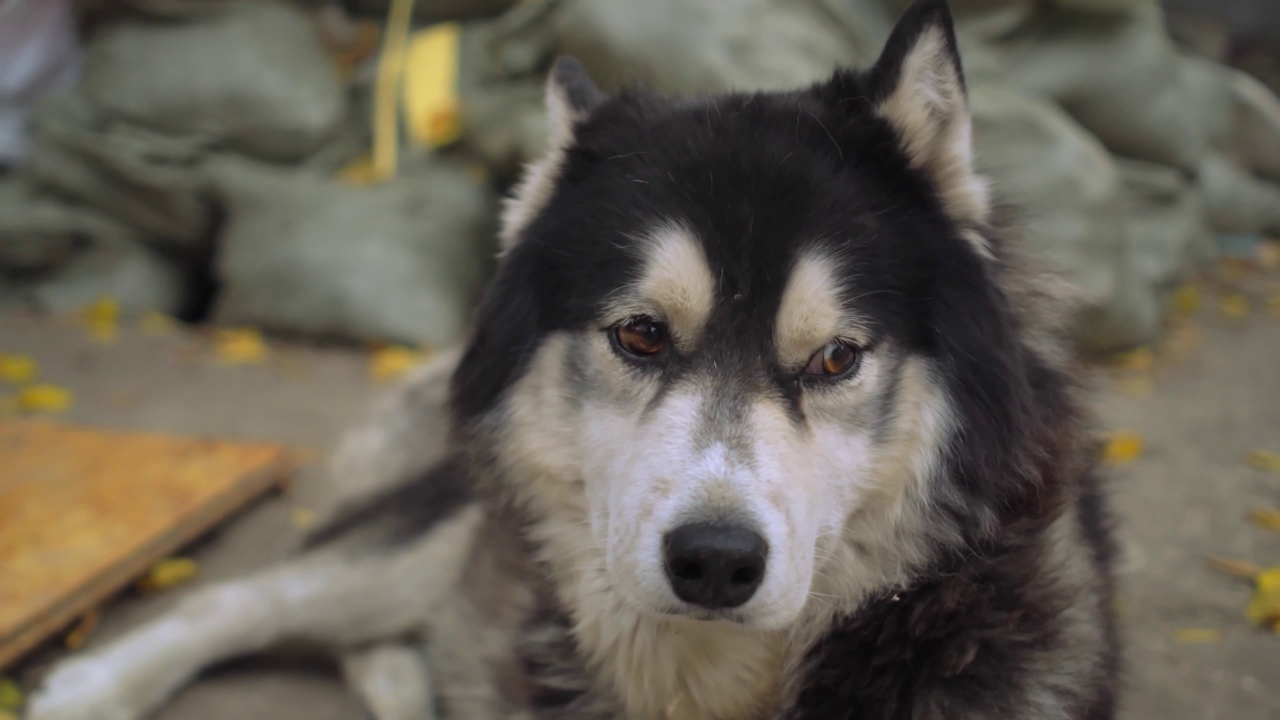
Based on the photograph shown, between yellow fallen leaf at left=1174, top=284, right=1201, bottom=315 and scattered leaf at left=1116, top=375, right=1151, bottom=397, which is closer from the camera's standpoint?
scattered leaf at left=1116, top=375, right=1151, bottom=397

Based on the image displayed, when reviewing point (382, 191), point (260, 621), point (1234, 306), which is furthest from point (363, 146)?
point (1234, 306)

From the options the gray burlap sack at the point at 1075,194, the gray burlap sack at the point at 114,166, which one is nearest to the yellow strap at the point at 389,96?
the gray burlap sack at the point at 114,166

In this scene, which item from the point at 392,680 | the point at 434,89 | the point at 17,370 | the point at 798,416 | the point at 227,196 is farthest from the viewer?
the point at 434,89

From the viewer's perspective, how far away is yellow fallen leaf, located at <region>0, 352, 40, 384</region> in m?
4.49

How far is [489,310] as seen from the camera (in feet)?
6.84

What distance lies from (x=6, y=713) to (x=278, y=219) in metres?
3.21

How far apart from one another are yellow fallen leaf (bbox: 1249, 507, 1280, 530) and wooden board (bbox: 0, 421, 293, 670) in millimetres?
3513

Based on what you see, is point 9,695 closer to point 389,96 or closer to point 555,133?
point 555,133

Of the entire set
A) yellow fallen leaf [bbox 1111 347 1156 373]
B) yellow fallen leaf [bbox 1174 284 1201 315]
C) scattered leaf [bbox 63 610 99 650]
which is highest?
scattered leaf [bbox 63 610 99 650]

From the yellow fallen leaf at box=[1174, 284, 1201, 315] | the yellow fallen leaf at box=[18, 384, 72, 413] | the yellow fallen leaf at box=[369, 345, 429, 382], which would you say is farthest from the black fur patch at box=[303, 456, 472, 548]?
the yellow fallen leaf at box=[1174, 284, 1201, 315]

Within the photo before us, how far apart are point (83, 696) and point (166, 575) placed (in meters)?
0.64

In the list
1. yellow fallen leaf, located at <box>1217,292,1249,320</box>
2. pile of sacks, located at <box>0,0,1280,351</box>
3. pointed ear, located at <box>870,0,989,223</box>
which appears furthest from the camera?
yellow fallen leaf, located at <box>1217,292,1249,320</box>

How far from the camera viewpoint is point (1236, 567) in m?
3.14

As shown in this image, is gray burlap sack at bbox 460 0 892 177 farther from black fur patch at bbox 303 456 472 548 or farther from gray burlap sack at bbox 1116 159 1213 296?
black fur patch at bbox 303 456 472 548
